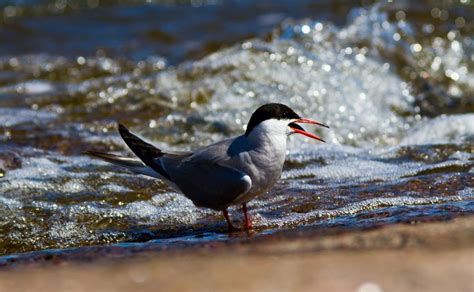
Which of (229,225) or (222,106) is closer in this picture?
(229,225)

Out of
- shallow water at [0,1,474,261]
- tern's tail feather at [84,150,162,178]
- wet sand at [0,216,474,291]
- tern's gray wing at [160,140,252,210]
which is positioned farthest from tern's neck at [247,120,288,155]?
wet sand at [0,216,474,291]

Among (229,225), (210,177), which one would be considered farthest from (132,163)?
(229,225)

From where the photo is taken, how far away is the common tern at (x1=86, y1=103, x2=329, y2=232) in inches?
178

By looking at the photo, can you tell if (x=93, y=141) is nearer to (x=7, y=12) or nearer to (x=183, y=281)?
(x=183, y=281)

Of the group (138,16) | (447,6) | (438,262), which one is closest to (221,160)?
(438,262)

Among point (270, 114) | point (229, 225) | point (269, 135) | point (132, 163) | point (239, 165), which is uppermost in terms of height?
point (270, 114)

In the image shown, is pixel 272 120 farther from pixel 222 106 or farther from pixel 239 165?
pixel 222 106

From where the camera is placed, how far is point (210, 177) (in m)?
4.62

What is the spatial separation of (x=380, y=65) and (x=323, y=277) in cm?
578

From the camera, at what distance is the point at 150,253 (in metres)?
3.92

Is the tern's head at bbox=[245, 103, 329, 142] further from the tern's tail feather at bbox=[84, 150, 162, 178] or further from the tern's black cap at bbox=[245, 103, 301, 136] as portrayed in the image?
the tern's tail feather at bbox=[84, 150, 162, 178]

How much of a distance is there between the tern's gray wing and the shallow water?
0.64ft

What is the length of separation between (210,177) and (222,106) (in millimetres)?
3026

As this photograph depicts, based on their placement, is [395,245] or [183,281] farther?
[395,245]
